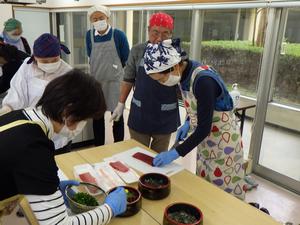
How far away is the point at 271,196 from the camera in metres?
2.40

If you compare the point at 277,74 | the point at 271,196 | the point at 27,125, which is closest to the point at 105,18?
the point at 277,74

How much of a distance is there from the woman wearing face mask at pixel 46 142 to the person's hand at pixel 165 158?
1.57ft

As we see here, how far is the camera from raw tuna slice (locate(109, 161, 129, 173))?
4.50 feet

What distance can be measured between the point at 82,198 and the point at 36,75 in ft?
3.20

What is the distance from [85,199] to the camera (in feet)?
3.55

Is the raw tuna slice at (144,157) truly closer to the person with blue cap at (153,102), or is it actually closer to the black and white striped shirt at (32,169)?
the person with blue cap at (153,102)

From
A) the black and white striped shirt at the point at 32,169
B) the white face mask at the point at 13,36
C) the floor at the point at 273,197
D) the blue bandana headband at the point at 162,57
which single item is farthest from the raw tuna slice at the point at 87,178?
the white face mask at the point at 13,36

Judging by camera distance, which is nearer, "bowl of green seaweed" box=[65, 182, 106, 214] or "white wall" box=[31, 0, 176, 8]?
"bowl of green seaweed" box=[65, 182, 106, 214]

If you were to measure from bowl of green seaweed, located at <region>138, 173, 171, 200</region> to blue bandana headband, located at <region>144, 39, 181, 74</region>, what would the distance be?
468 mm

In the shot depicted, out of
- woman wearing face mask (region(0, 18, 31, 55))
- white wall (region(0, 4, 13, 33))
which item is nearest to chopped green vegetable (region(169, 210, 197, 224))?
woman wearing face mask (region(0, 18, 31, 55))

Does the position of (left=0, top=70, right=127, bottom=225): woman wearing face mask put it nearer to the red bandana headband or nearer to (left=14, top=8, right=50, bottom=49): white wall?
the red bandana headband

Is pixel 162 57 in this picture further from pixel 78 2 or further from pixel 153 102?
pixel 78 2

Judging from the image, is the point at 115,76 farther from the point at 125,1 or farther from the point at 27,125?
the point at 27,125

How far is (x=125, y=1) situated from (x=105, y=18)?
157 cm
